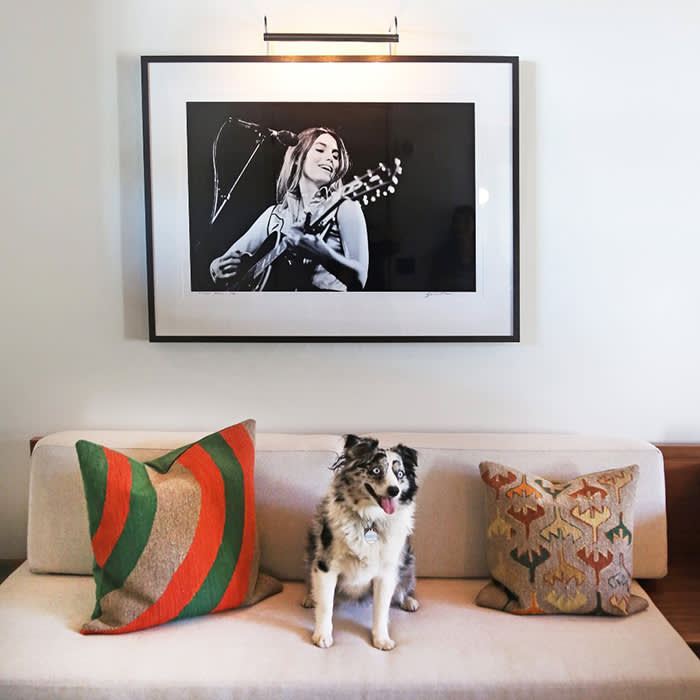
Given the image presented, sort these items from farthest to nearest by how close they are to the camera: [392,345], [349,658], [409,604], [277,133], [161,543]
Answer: [392,345] → [277,133] → [409,604] → [161,543] → [349,658]

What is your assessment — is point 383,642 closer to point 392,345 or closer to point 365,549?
point 365,549

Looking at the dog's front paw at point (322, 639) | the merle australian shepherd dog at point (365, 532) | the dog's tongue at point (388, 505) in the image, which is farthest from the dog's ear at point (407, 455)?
the dog's front paw at point (322, 639)

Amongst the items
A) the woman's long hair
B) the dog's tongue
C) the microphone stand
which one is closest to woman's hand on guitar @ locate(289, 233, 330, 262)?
the woman's long hair

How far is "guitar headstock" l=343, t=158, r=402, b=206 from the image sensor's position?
83.6 inches

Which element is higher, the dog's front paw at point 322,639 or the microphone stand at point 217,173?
the microphone stand at point 217,173

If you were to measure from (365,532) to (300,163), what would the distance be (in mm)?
1125

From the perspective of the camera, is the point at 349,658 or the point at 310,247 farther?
the point at 310,247

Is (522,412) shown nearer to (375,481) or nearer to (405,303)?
(405,303)

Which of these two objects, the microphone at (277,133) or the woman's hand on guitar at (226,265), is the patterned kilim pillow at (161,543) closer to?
the woman's hand on guitar at (226,265)

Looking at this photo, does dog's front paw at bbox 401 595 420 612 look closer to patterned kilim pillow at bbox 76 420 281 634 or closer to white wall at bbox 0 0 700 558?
patterned kilim pillow at bbox 76 420 281 634

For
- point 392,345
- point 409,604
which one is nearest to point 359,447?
point 409,604

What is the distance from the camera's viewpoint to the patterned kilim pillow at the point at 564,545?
67.4 inches

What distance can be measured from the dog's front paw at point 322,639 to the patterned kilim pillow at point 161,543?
0.24m

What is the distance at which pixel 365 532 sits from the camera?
1.72m
